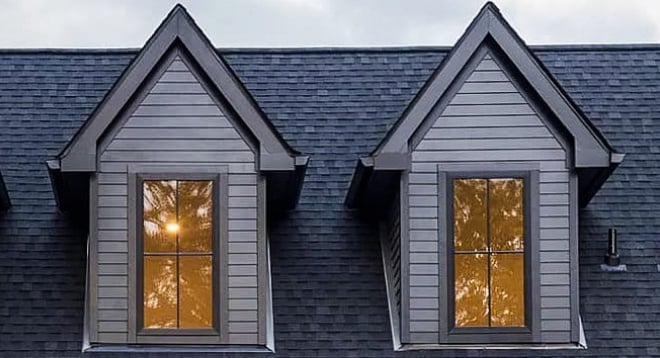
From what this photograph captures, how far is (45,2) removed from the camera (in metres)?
15.7

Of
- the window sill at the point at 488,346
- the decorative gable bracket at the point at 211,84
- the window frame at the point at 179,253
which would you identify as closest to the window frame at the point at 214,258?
the window frame at the point at 179,253

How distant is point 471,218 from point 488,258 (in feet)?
1.03

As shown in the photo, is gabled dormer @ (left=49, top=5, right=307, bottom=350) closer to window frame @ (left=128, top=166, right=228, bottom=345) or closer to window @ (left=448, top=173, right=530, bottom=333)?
window frame @ (left=128, top=166, right=228, bottom=345)

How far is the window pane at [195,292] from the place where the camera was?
21.5ft

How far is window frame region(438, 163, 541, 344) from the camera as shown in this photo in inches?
259

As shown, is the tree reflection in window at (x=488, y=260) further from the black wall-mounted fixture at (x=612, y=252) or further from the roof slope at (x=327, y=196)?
the black wall-mounted fixture at (x=612, y=252)

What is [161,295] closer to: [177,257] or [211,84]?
[177,257]

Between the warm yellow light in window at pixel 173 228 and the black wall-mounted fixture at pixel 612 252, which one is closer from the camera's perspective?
the warm yellow light in window at pixel 173 228

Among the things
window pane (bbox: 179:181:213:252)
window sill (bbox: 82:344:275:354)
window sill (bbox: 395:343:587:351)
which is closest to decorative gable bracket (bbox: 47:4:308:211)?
window pane (bbox: 179:181:213:252)

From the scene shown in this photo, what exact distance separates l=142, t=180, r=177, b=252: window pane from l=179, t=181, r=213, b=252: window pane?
0.06 meters

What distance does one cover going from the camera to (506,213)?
6.66 metres

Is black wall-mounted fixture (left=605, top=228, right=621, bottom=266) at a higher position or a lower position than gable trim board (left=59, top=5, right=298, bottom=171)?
lower

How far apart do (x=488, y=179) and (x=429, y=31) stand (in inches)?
542

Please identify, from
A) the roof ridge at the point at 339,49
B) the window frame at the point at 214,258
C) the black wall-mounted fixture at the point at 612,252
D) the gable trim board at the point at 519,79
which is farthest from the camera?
the roof ridge at the point at 339,49
